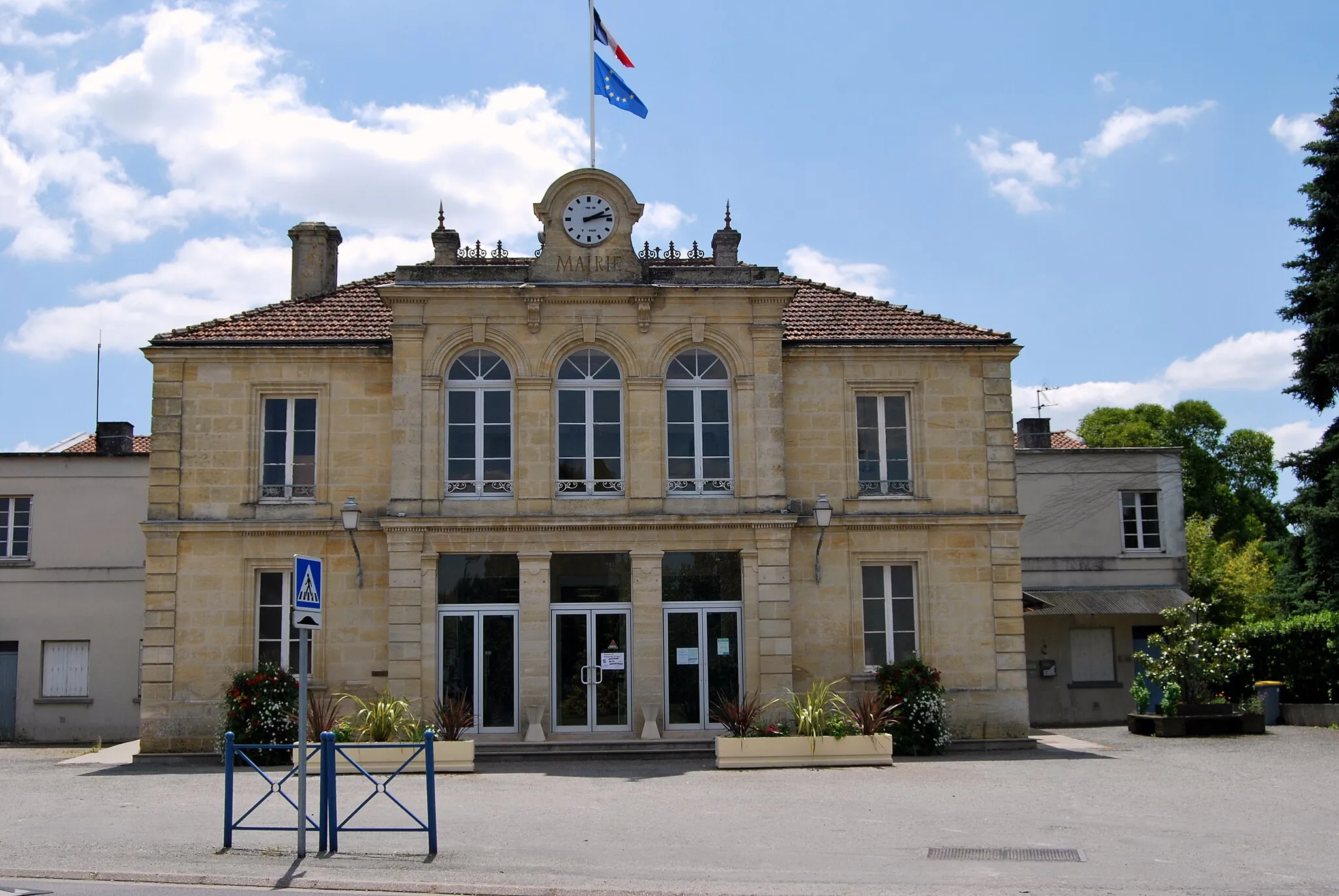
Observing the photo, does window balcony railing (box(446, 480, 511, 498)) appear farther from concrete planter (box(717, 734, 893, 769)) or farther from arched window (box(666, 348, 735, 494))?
concrete planter (box(717, 734, 893, 769))

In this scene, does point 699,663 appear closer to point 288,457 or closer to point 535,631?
point 535,631

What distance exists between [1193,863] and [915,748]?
8686 millimetres

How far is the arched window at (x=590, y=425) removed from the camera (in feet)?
68.0

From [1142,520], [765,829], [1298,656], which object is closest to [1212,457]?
[1142,520]

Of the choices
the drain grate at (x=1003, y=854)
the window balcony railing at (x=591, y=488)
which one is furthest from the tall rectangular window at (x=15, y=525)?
the drain grate at (x=1003, y=854)

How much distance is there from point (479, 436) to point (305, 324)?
151 inches

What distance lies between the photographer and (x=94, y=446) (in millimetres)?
30594

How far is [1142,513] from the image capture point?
30094mm

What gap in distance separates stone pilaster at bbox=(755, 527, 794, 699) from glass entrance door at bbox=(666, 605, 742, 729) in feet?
1.57

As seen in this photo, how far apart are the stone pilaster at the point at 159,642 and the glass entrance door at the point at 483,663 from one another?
4384 millimetres

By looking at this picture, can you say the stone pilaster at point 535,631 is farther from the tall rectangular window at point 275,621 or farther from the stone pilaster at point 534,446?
the tall rectangular window at point 275,621

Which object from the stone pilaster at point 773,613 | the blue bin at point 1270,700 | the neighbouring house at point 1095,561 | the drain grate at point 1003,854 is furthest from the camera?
the neighbouring house at point 1095,561

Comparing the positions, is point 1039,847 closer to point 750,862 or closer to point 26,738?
point 750,862

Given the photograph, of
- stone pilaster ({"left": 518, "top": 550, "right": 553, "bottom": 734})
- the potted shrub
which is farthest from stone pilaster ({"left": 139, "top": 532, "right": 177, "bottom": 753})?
the potted shrub
